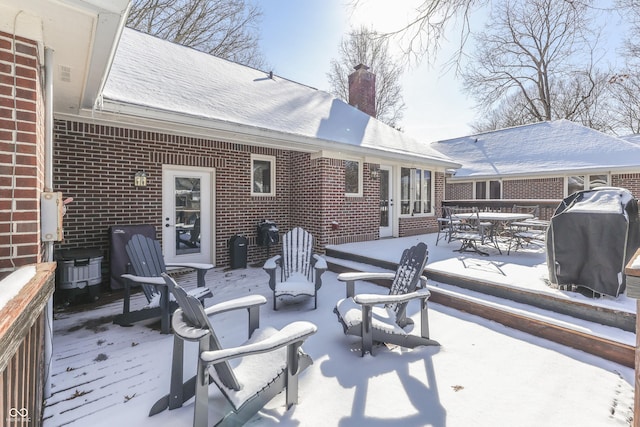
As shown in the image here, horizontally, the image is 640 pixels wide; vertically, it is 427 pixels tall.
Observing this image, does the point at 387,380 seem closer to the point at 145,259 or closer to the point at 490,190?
the point at 145,259

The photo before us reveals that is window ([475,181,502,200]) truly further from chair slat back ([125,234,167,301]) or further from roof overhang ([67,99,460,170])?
chair slat back ([125,234,167,301])

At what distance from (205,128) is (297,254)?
2.48 meters

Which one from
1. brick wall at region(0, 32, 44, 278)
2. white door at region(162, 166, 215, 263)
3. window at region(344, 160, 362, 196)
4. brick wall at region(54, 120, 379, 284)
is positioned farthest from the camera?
window at region(344, 160, 362, 196)

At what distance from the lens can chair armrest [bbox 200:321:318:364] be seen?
5.68ft

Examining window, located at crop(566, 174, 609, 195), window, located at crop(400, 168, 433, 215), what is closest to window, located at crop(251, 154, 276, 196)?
window, located at crop(400, 168, 433, 215)

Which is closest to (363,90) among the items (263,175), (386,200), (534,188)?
(386,200)

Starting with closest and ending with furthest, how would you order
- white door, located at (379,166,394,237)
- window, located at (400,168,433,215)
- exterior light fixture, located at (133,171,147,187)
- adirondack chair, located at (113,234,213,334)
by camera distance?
adirondack chair, located at (113,234,213,334)
exterior light fixture, located at (133,171,147,187)
white door, located at (379,166,394,237)
window, located at (400,168,433,215)

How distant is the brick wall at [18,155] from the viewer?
6.05 ft

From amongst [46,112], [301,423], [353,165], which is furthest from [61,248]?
[353,165]

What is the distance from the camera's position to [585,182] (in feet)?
36.2

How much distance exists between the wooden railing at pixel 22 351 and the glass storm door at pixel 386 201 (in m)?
7.12

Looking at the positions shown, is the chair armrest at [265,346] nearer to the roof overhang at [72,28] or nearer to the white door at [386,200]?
the roof overhang at [72,28]

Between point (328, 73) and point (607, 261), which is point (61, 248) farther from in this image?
point (328, 73)

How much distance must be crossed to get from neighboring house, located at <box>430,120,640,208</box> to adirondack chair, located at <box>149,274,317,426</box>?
1256 cm
